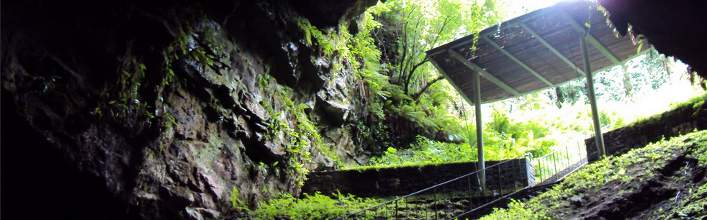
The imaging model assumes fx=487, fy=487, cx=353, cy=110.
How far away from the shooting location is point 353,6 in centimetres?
1169

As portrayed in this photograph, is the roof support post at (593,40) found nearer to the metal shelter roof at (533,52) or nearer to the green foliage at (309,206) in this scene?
the metal shelter roof at (533,52)

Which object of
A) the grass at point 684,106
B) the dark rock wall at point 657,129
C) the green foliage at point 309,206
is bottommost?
the green foliage at point 309,206

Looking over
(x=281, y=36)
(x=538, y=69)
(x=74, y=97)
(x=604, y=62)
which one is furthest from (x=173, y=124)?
(x=604, y=62)

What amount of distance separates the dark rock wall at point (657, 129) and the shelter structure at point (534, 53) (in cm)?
119

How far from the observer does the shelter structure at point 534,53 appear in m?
9.20

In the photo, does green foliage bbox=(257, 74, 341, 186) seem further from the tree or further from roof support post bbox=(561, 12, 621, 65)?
the tree

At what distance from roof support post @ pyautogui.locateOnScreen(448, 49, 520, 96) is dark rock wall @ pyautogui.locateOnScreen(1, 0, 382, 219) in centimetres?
357

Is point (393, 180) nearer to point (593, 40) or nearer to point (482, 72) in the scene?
point (482, 72)

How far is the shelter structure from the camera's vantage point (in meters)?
9.20

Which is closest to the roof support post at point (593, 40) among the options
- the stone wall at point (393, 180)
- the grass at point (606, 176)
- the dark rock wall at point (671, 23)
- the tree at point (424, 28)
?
the grass at point (606, 176)

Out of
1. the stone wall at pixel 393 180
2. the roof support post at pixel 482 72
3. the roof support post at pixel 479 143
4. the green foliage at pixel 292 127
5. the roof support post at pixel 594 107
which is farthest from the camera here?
the roof support post at pixel 482 72

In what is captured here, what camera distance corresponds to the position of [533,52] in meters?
10.6

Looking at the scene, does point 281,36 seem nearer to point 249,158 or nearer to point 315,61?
point 315,61

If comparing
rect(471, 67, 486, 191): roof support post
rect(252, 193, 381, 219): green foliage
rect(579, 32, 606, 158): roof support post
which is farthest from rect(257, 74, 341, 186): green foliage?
rect(579, 32, 606, 158): roof support post
